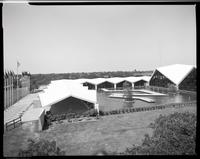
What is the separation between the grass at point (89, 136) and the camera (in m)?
4.13

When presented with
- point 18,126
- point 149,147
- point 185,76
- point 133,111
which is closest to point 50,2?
point 149,147

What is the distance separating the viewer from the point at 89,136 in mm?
4859

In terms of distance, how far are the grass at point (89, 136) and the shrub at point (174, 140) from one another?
1016 millimetres

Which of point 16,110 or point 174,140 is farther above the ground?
point 174,140

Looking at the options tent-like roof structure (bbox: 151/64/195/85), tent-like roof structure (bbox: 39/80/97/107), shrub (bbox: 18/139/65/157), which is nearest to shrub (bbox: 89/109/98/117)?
tent-like roof structure (bbox: 39/80/97/107)

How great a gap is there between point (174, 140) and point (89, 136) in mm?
2642

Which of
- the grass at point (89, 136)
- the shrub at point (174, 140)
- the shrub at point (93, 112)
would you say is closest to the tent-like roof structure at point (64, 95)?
the shrub at point (93, 112)

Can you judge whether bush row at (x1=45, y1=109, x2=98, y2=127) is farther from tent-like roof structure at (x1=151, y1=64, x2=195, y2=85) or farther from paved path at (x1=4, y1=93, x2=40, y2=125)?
tent-like roof structure at (x1=151, y1=64, x2=195, y2=85)

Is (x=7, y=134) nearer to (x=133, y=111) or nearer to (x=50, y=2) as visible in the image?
(x=50, y=2)

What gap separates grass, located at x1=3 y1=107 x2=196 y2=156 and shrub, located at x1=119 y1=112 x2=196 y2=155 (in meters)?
1.02

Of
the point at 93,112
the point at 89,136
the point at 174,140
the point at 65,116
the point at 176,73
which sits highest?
the point at 176,73

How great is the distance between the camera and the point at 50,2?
339 cm

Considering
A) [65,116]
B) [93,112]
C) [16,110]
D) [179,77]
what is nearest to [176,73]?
[179,77]

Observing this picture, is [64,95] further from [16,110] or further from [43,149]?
[43,149]
